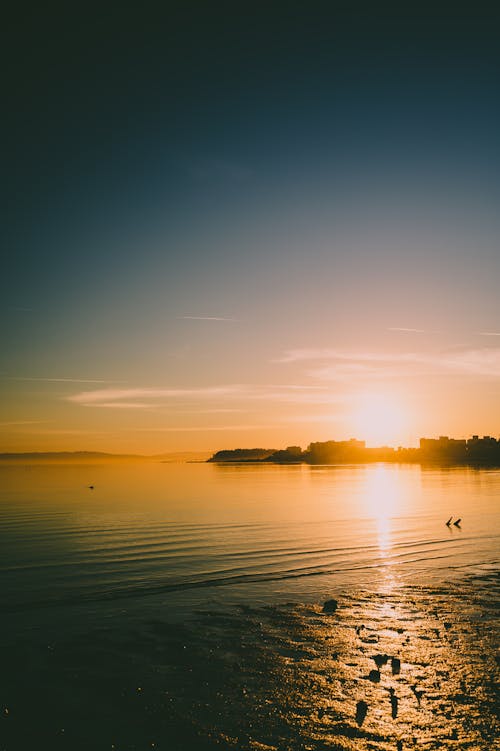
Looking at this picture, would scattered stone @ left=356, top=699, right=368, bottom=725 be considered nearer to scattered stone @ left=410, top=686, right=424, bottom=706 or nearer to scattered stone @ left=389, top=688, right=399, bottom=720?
scattered stone @ left=389, top=688, right=399, bottom=720

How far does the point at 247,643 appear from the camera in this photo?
1864 centimetres

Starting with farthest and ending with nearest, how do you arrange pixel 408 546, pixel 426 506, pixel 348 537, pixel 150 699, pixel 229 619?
1. pixel 426 506
2. pixel 348 537
3. pixel 408 546
4. pixel 229 619
5. pixel 150 699

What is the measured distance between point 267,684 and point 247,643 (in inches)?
144

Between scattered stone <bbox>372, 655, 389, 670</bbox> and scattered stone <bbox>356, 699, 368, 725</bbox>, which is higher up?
scattered stone <bbox>356, 699, 368, 725</bbox>

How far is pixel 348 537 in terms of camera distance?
147 ft

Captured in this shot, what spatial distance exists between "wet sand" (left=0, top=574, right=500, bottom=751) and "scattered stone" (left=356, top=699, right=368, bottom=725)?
0.16 feet

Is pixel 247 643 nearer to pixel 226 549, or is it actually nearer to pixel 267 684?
pixel 267 684

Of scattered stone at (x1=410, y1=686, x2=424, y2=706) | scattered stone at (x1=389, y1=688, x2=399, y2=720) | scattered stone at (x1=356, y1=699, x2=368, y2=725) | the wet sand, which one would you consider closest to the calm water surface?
the wet sand

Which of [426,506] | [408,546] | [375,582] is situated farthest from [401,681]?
[426,506]

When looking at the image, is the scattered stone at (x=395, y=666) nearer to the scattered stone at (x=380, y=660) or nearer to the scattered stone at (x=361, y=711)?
the scattered stone at (x=380, y=660)

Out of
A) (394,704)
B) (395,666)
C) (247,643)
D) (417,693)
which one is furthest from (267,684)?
(417,693)

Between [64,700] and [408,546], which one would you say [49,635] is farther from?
[408,546]

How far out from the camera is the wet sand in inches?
489

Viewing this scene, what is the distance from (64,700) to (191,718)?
13.6 feet
